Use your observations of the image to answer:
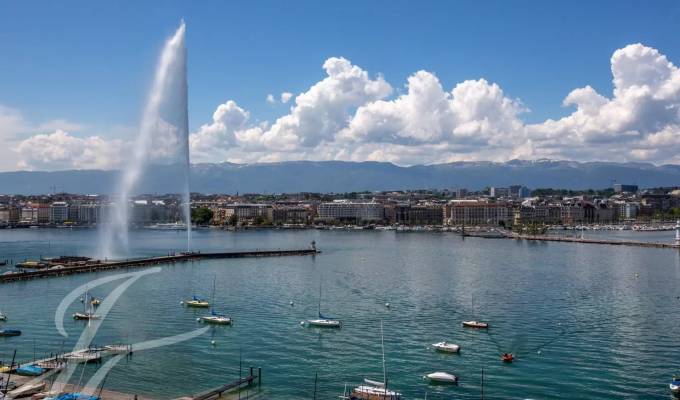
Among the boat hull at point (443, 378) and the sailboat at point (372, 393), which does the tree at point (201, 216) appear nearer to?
the boat hull at point (443, 378)

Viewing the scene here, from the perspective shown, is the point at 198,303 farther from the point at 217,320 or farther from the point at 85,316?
the point at 85,316

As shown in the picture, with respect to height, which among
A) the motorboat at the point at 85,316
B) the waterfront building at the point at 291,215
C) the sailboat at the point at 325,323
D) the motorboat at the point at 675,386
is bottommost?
the motorboat at the point at 675,386

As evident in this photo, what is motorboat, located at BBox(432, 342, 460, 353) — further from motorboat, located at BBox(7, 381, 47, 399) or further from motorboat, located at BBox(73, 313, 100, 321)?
motorboat, located at BBox(73, 313, 100, 321)

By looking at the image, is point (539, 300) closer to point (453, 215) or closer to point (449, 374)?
point (449, 374)

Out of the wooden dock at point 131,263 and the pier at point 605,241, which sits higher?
the wooden dock at point 131,263

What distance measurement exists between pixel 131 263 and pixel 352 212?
91.1 metres

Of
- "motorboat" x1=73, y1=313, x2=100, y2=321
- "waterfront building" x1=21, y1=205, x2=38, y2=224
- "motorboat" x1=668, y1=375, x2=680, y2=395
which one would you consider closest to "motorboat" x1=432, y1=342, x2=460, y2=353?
"motorboat" x1=668, y1=375, x2=680, y2=395

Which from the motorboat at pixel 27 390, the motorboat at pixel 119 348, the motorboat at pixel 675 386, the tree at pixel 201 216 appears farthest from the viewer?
the tree at pixel 201 216

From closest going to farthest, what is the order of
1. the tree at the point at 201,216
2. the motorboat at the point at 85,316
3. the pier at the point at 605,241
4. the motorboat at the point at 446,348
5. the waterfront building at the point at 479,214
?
1. the motorboat at the point at 446,348
2. the motorboat at the point at 85,316
3. the pier at the point at 605,241
4. the waterfront building at the point at 479,214
5. the tree at the point at 201,216

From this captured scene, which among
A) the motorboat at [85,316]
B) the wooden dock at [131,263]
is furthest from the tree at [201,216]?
the motorboat at [85,316]

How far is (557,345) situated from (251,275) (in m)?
23.3

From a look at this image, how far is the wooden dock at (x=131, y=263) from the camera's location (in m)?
39.1

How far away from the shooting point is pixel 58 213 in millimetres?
130875

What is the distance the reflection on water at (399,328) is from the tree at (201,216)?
81.4 meters
